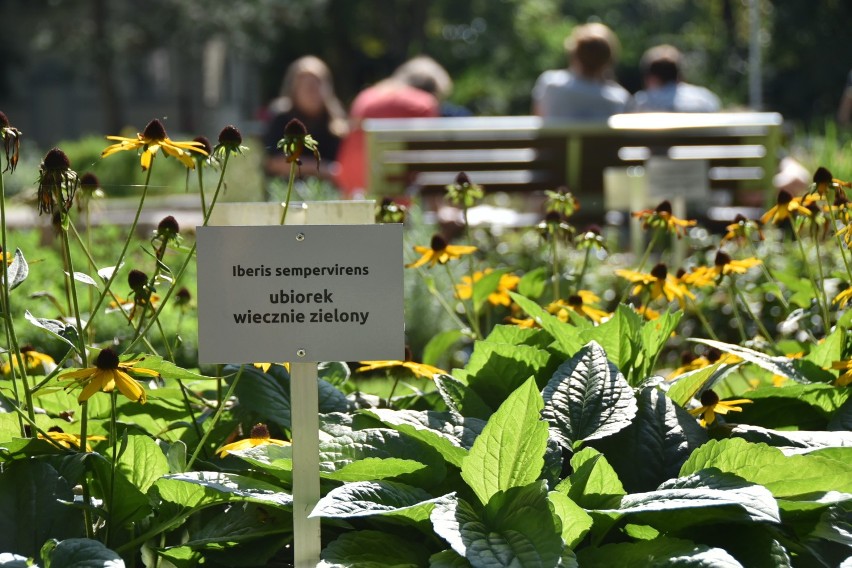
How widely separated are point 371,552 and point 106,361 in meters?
0.48

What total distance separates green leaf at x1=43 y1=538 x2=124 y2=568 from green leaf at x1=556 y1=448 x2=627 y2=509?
2.22 feet

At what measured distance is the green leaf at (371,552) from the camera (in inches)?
70.5

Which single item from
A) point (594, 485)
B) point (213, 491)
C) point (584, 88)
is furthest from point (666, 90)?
point (213, 491)

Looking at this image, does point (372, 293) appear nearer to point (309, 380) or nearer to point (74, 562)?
point (309, 380)

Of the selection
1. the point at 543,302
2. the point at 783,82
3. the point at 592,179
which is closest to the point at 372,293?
the point at 543,302

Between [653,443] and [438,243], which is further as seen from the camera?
[438,243]

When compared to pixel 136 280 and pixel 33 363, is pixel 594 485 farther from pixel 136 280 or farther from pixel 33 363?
pixel 33 363

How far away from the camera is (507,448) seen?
1.83 meters

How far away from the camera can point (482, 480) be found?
184cm

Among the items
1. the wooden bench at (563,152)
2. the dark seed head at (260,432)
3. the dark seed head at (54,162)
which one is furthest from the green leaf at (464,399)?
the wooden bench at (563,152)

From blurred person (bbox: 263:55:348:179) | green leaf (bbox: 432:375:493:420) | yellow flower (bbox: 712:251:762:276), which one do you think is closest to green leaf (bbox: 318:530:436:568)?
green leaf (bbox: 432:375:493:420)

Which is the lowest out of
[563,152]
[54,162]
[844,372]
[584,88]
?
[844,372]

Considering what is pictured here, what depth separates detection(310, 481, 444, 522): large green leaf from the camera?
172 cm

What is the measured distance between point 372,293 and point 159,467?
1.65 ft
